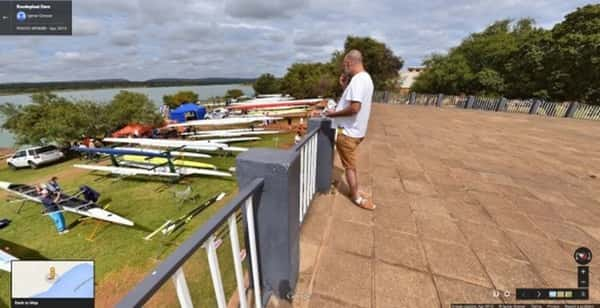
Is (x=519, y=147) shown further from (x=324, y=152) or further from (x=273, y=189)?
(x=273, y=189)

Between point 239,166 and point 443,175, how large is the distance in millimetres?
3678

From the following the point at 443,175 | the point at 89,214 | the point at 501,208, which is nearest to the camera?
the point at 501,208

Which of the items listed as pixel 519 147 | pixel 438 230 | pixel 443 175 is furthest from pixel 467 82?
pixel 438 230

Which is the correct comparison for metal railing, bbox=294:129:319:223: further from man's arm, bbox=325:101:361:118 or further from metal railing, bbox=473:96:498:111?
metal railing, bbox=473:96:498:111

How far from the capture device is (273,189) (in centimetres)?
119

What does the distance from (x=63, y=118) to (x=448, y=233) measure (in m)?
26.5

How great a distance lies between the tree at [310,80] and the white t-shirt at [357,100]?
28.9m

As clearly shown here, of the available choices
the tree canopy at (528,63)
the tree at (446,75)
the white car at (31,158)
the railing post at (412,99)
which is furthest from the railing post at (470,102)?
the white car at (31,158)

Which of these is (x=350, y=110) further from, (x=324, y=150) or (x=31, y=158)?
(x=31, y=158)

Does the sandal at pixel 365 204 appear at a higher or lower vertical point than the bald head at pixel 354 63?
lower

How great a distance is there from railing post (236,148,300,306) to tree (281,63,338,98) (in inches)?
1184

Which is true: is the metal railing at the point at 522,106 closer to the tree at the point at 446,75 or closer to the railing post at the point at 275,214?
the tree at the point at 446,75

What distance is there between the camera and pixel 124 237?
625 cm

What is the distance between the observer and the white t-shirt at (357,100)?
204cm
